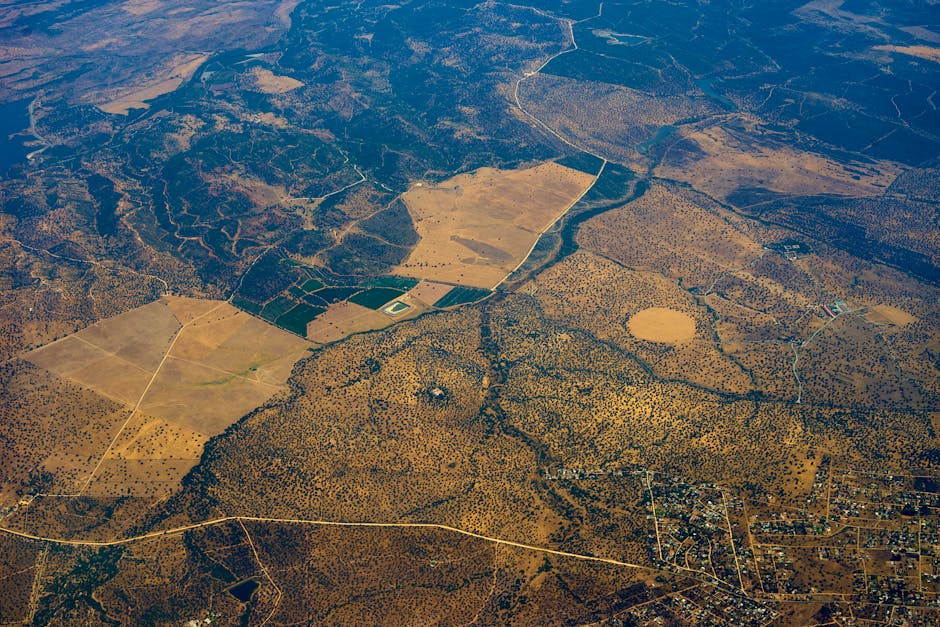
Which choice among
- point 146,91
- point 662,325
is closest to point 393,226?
point 662,325

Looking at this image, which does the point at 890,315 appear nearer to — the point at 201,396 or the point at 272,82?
the point at 201,396

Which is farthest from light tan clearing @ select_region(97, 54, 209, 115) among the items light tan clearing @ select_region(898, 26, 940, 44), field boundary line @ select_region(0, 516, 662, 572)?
light tan clearing @ select_region(898, 26, 940, 44)

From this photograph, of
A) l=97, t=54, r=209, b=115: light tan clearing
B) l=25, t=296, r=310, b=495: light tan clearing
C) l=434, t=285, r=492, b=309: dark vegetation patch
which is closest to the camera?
l=25, t=296, r=310, b=495: light tan clearing

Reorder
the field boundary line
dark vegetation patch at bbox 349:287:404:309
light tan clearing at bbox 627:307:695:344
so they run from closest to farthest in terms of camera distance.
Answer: the field boundary line → light tan clearing at bbox 627:307:695:344 → dark vegetation patch at bbox 349:287:404:309

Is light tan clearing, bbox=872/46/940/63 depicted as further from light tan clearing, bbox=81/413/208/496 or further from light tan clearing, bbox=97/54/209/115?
light tan clearing, bbox=81/413/208/496

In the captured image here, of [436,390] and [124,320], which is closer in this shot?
[436,390]

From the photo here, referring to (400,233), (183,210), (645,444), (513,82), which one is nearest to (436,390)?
(645,444)

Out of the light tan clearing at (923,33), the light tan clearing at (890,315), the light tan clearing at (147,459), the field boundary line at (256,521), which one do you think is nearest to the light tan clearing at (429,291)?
the light tan clearing at (147,459)

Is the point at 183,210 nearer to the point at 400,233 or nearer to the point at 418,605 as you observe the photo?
the point at 400,233
